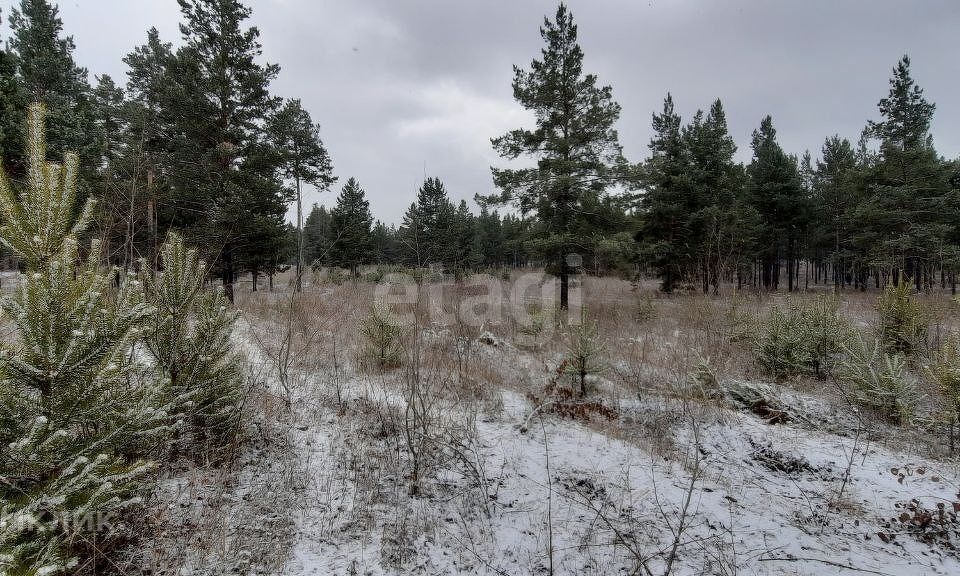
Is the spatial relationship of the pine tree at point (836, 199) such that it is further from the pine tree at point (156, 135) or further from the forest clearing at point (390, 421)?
the pine tree at point (156, 135)

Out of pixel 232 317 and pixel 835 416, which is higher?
pixel 232 317

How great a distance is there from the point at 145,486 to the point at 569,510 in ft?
11.1

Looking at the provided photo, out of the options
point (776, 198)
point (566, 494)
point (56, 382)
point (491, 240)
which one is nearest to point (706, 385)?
point (566, 494)

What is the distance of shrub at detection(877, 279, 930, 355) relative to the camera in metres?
6.65

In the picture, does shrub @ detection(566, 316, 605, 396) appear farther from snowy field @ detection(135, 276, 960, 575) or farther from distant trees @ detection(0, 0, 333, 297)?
distant trees @ detection(0, 0, 333, 297)

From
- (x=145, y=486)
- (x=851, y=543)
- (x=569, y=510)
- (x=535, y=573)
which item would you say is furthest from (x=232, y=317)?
(x=851, y=543)

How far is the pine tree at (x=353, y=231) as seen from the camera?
93.1ft

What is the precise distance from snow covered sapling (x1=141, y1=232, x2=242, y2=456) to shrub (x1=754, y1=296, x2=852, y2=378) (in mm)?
7891

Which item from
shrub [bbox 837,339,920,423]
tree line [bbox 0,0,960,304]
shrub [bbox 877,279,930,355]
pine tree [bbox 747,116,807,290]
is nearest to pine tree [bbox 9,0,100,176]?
tree line [bbox 0,0,960,304]

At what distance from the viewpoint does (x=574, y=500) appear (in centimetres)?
322

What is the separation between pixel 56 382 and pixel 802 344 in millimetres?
8730

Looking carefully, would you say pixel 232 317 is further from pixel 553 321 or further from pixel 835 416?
pixel 553 321

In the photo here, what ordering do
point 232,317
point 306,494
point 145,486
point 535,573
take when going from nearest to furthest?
point 535,573
point 145,486
point 306,494
point 232,317

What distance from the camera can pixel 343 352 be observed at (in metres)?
6.95
